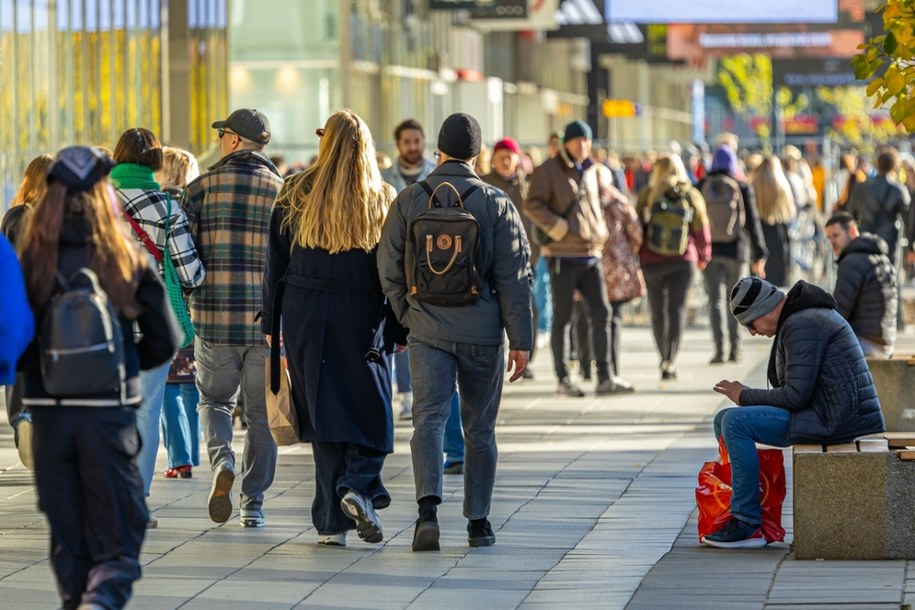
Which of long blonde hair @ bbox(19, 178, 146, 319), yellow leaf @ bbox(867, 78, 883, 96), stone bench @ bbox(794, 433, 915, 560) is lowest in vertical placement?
stone bench @ bbox(794, 433, 915, 560)

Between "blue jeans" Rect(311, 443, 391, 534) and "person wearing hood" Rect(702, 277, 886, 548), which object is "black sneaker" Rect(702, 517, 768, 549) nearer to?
"person wearing hood" Rect(702, 277, 886, 548)

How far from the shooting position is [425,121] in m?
37.7

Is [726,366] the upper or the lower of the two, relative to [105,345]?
lower

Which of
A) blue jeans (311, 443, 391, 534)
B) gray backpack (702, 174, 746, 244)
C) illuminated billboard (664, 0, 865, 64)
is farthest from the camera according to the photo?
illuminated billboard (664, 0, 865, 64)

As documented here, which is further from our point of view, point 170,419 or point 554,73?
point 554,73

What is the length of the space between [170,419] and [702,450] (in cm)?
322

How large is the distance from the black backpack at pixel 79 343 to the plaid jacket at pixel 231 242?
315 centimetres

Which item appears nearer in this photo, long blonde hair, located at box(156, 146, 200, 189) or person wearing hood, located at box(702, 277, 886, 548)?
person wearing hood, located at box(702, 277, 886, 548)

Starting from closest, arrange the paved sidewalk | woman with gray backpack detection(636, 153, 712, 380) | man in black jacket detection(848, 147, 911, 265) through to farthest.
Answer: the paved sidewalk, woman with gray backpack detection(636, 153, 712, 380), man in black jacket detection(848, 147, 911, 265)

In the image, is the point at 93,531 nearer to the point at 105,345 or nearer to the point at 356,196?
the point at 105,345

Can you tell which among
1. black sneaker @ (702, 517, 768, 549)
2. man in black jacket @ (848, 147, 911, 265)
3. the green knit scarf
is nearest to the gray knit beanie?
black sneaker @ (702, 517, 768, 549)

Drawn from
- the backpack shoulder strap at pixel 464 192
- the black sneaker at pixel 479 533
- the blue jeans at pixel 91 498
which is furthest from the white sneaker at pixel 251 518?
the blue jeans at pixel 91 498

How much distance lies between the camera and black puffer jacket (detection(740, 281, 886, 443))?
8500 mm

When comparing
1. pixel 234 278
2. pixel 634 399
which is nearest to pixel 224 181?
pixel 234 278
